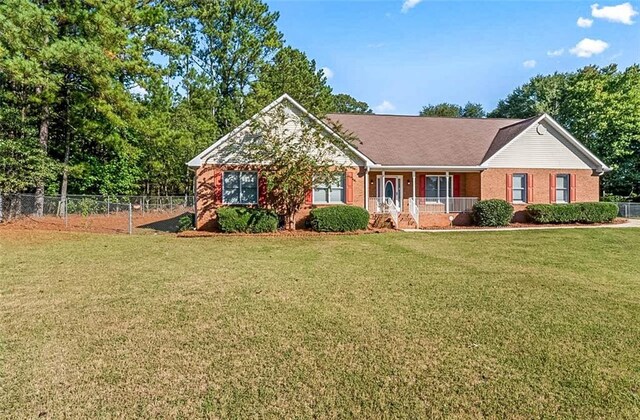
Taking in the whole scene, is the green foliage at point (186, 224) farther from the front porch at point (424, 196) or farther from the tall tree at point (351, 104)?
the tall tree at point (351, 104)

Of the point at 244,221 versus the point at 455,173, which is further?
the point at 455,173

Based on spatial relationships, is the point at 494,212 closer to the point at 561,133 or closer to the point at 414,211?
the point at 414,211

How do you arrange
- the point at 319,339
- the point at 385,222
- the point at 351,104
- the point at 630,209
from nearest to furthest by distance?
1. the point at 319,339
2. the point at 385,222
3. the point at 630,209
4. the point at 351,104

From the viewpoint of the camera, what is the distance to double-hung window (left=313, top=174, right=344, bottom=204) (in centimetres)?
1812

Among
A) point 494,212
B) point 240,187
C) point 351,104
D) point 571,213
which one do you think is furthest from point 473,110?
point 240,187

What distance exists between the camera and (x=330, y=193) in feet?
59.9

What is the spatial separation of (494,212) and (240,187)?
11.8 meters

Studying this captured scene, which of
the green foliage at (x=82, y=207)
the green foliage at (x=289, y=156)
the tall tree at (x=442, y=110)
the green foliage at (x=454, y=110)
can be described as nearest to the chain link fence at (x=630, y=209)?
the green foliage at (x=289, y=156)

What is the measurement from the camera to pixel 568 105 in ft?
122

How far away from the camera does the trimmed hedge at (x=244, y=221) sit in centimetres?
1605

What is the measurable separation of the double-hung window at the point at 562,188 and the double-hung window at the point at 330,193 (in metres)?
11.6

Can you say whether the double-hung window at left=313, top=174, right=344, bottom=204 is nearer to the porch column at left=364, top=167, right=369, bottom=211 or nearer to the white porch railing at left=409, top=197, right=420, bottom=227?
the porch column at left=364, top=167, right=369, bottom=211

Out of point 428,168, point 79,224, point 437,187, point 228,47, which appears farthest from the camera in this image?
point 228,47

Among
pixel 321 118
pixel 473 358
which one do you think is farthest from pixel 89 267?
pixel 321 118
